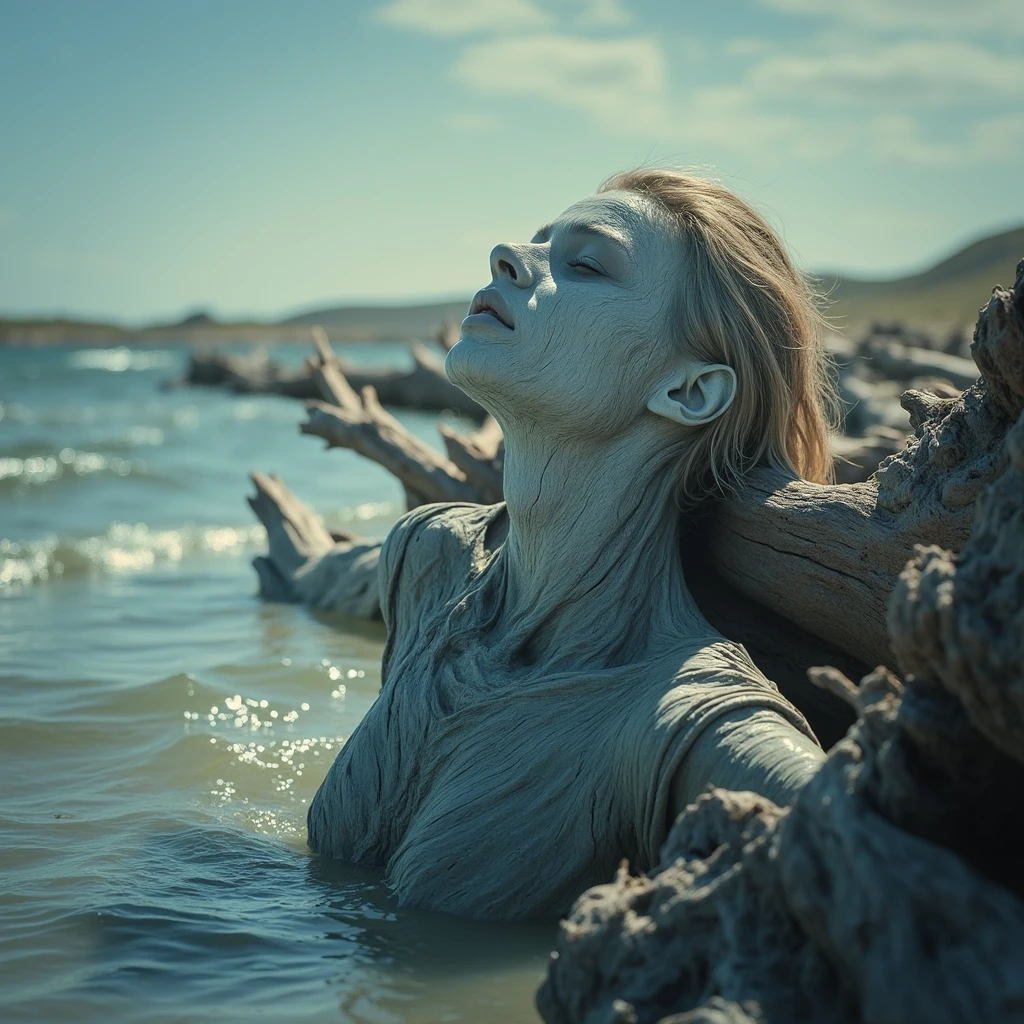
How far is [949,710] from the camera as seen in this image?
6.28 feet

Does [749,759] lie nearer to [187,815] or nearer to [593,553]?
[593,553]

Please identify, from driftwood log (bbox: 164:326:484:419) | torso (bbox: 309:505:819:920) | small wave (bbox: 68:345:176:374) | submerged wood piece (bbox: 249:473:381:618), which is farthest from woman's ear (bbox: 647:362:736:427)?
small wave (bbox: 68:345:176:374)

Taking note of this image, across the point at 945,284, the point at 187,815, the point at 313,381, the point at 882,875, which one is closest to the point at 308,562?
the point at 187,815

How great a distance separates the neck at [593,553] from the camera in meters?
3.25

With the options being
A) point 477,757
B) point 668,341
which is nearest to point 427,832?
point 477,757

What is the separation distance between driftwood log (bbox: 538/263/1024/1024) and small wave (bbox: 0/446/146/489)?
1360 centimetres

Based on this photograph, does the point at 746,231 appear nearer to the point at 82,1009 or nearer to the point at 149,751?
→ the point at 82,1009

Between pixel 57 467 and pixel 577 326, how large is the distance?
13842 millimetres

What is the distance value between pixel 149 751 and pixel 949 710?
11.8ft

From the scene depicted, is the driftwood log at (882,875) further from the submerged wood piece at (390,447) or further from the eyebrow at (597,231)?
the submerged wood piece at (390,447)

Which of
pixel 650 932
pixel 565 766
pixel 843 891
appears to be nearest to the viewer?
pixel 843 891

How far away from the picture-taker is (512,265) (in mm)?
3365

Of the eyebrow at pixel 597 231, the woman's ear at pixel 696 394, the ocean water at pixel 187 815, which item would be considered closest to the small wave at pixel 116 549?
the ocean water at pixel 187 815

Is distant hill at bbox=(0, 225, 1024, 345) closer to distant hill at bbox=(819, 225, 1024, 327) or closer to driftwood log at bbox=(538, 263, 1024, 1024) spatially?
distant hill at bbox=(819, 225, 1024, 327)
